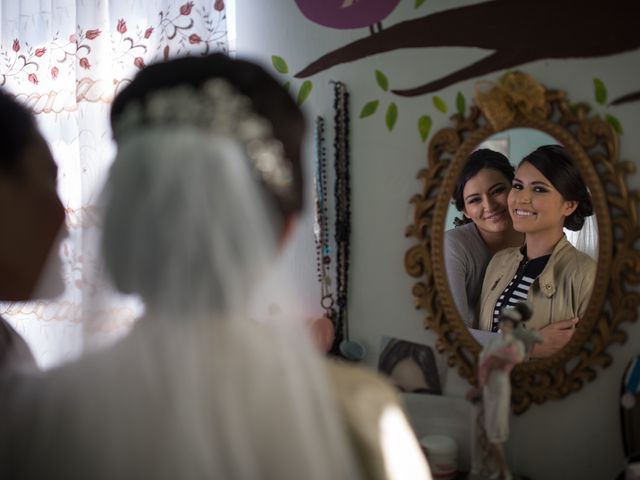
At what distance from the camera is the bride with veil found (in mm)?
481

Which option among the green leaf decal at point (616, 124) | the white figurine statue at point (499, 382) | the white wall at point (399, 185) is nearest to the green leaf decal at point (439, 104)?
the white wall at point (399, 185)

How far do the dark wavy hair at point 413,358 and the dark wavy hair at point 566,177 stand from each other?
1.41 ft

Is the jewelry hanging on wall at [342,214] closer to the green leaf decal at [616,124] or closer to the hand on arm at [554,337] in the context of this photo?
the hand on arm at [554,337]

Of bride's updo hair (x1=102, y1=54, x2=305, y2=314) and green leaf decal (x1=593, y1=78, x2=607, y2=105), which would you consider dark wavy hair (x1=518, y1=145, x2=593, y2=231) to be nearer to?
green leaf decal (x1=593, y1=78, x2=607, y2=105)

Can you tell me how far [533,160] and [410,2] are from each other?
0.47 meters

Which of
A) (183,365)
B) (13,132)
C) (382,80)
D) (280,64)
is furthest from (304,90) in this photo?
(183,365)

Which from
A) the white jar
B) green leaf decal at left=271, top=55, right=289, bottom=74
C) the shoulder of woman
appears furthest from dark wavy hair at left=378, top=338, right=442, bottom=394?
green leaf decal at left=271, top=55, right=289, bottom=74

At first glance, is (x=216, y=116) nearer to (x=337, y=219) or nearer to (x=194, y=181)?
(x=194, y=181)

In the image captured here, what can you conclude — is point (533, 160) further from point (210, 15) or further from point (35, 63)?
point (35, 63)

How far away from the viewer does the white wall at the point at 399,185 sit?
120 centimetres

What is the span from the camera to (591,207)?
117 cm

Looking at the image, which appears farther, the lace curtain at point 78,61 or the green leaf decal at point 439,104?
the lace curtain at point 78,61

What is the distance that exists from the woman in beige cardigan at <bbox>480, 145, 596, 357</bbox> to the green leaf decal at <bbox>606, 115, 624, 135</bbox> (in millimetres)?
100

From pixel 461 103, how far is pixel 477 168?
0.15m
